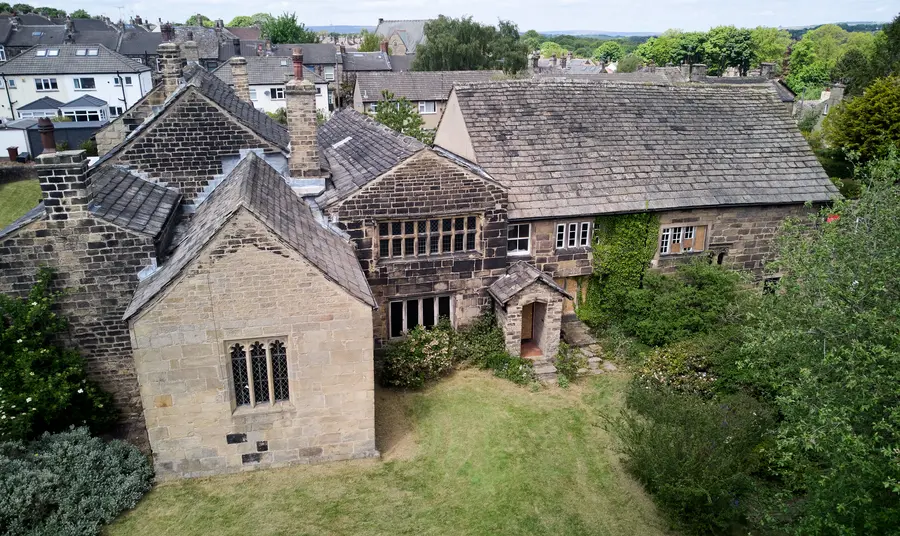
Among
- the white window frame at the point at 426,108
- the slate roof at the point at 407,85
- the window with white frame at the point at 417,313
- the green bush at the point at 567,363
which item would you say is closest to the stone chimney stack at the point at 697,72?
the slate roof at the point at 407,85

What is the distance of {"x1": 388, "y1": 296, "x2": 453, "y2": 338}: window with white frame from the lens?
69.9 feet

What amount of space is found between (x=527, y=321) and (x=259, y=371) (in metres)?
10.6

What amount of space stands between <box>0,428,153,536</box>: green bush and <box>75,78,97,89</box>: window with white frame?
62.0 meters

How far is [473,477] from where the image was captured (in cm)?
1590

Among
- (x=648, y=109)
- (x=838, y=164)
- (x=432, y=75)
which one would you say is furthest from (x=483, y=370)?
(x=432, y=75)

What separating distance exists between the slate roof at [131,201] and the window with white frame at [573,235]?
43.4 feet

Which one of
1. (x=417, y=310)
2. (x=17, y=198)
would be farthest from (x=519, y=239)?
(x=17, y=198)

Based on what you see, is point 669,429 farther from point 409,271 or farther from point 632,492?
point 409,271

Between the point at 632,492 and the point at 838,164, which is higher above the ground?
the point at 838,164

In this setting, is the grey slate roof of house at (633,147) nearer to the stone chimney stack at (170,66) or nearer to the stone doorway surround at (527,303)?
the stone doorway surround at (527,303)

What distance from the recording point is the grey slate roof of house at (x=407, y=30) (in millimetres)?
132250

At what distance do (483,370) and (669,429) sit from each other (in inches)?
298

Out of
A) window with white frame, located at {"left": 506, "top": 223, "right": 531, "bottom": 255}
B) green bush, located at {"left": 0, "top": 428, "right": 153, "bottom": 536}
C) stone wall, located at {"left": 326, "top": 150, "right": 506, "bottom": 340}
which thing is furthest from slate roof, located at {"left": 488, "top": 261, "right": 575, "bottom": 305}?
green bush, located at {"left": 0, "top": 428, "right": 153, "bottom": 536}

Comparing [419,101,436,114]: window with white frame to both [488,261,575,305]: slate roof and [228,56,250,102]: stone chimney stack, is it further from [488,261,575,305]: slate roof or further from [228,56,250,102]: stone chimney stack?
[488,261,575,305]: slate roof
